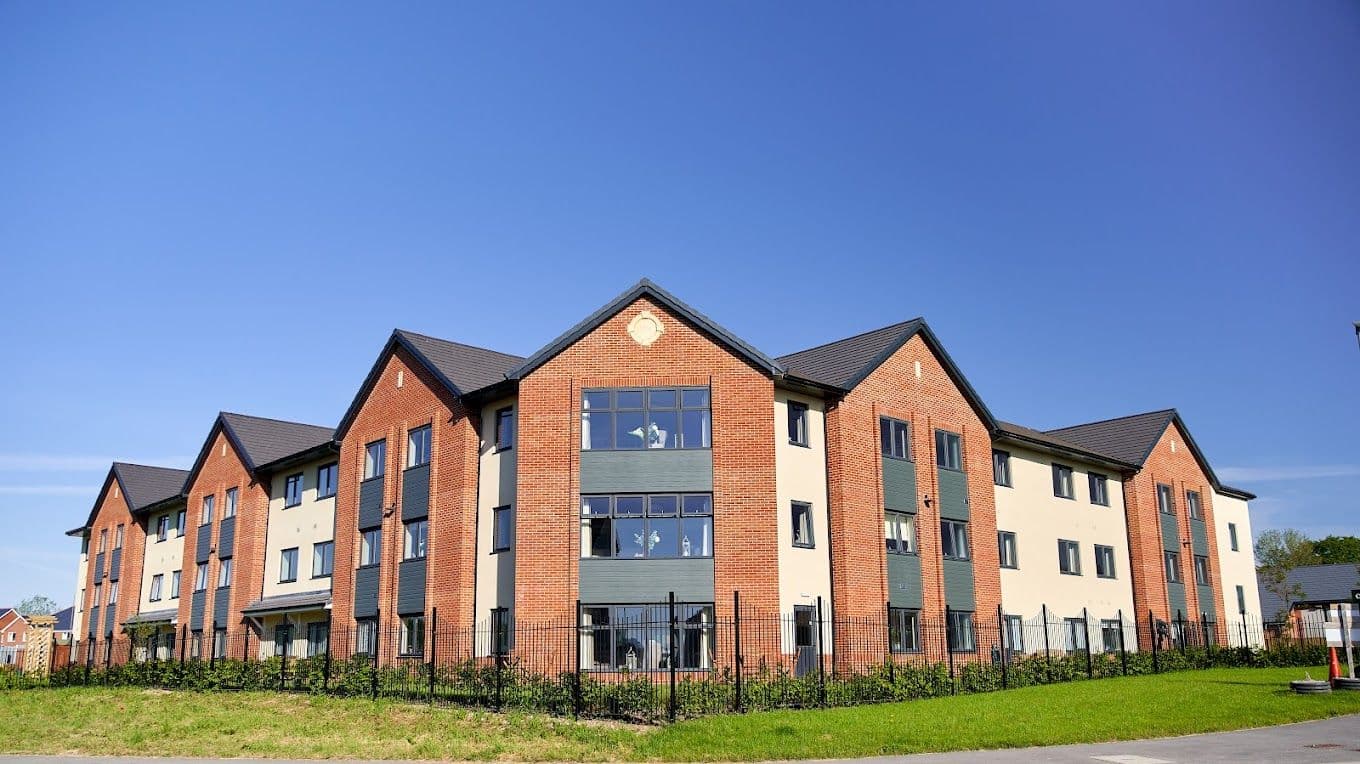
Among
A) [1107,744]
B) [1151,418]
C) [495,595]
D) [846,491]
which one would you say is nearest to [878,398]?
[846,491]

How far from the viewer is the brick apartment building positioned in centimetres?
2706

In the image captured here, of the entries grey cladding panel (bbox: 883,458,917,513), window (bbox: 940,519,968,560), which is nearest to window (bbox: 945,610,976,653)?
window (bbox: 940,519,968,560)

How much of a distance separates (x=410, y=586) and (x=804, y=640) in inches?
442

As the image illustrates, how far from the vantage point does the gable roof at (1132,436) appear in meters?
43.8

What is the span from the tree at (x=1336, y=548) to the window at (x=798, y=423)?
352ft

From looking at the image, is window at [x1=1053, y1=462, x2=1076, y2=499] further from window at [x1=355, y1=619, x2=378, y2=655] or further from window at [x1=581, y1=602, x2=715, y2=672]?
window at [x1=355, y1=619, x2=378, y2=655]

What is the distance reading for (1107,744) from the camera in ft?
57.0

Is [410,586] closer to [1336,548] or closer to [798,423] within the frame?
[798,423]

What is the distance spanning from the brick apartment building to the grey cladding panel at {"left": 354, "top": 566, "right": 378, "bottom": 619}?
0.11 metres

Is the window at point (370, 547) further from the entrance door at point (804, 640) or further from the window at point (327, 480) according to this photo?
the entrance door at point (804, 640)

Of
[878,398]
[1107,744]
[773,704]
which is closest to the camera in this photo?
[1107,744]

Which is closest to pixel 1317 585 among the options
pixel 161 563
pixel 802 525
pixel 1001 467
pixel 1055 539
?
pixel 1055 539

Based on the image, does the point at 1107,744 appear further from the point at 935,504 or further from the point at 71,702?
the point at 71,702

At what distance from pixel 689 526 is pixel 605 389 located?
13.2 feet
